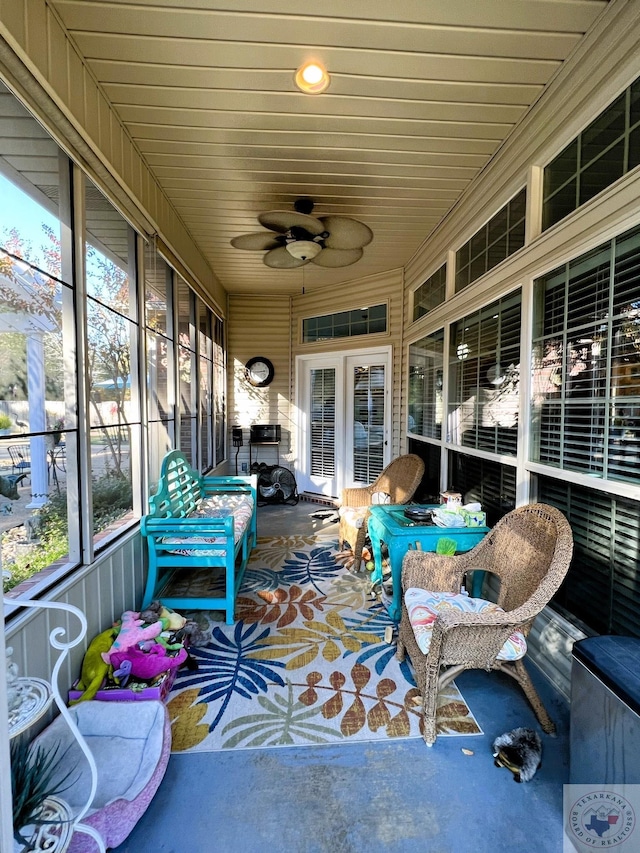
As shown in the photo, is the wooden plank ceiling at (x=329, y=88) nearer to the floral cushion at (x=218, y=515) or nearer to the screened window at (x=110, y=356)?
the screened window at (x=110, y=356)

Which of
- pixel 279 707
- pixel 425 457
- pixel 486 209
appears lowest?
pixel 279 707

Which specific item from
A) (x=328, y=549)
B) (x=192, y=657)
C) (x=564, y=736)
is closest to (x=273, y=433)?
(x=328, y=549)

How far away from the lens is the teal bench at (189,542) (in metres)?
2.56

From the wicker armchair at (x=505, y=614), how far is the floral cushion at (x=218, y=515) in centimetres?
129

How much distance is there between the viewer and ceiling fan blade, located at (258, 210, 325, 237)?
2.62 metres

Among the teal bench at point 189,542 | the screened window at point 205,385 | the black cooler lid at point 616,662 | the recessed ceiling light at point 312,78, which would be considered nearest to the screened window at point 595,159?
the recessed ceiling light at point 312,78

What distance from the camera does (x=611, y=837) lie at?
1149 millimetres

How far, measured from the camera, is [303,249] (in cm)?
300

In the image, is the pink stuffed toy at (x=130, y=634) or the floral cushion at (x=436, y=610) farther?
the pink stuffed toy at (x=130, y=634)

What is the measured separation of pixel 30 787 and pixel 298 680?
1154mm

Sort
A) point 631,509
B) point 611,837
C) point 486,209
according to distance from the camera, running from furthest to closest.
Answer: point 486,209 < point 631,509 < point 611,837

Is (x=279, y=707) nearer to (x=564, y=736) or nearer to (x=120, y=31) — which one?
(x=564, y=736)

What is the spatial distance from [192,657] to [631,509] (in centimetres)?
225

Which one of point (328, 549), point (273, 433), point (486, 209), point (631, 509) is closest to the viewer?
point (631, 509)
